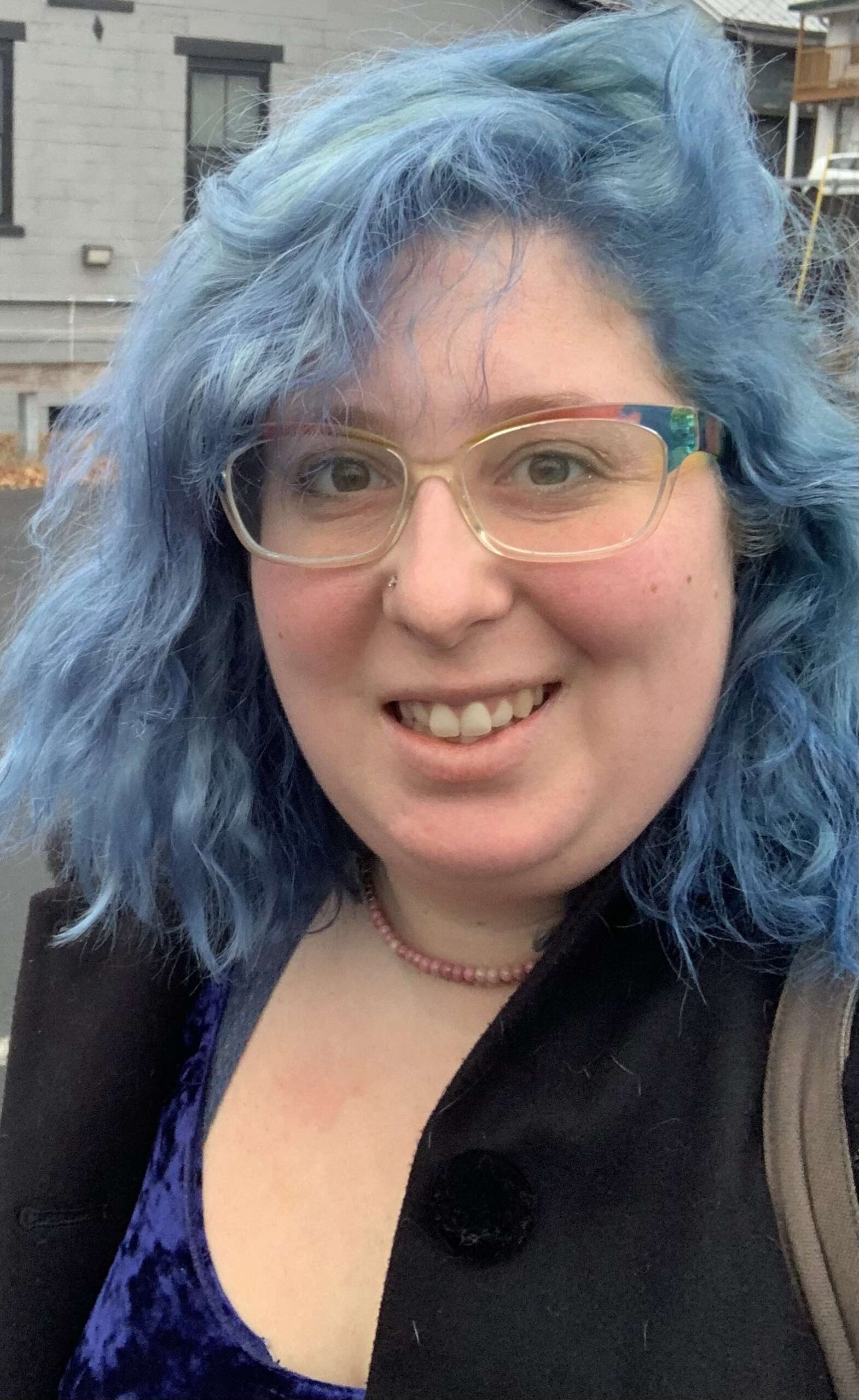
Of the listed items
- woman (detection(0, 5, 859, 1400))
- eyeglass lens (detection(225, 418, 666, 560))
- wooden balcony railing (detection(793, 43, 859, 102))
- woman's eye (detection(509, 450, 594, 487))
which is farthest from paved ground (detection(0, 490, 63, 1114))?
wooden balcony railing (detection(793, 43, 859, 102))

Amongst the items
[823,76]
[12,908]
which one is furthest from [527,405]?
[12,908]

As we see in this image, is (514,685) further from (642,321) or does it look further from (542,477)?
(642,321)

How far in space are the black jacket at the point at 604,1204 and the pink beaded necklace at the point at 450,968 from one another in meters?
0.07

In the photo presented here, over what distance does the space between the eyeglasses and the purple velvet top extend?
1.85 ft

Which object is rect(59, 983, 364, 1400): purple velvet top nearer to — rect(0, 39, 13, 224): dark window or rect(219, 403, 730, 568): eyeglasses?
rect(219, 403, 730, 568): eyeglasses

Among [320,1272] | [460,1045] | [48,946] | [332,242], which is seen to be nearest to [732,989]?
[460,1045]

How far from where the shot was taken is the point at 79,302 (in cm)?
982

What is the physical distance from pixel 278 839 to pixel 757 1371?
65 cm

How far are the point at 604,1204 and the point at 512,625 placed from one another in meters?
0.41

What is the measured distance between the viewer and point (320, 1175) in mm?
1053

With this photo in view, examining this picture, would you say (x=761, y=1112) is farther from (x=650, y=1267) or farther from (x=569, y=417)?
(x=569, y=417)

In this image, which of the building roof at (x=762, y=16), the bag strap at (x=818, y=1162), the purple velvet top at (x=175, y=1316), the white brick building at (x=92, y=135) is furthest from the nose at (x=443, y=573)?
the white brick building at (x=92, y=135)

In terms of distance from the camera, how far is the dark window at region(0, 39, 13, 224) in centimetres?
930

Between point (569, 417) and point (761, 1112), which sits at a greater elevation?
point (569, 417)
